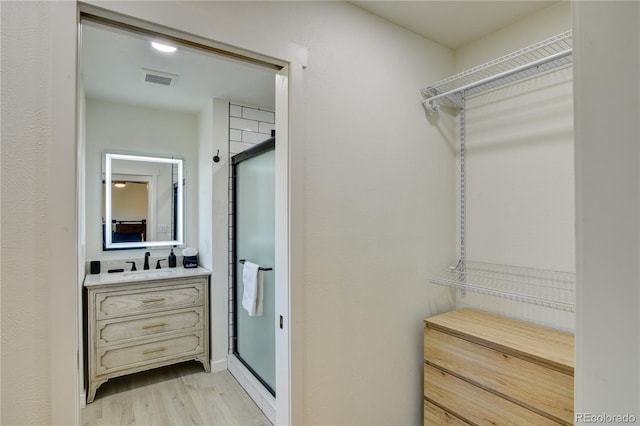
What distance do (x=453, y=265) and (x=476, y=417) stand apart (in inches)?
33.0

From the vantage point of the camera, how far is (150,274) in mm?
2803

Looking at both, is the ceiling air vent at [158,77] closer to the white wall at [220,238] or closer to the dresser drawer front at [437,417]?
the white wall at [220,238]

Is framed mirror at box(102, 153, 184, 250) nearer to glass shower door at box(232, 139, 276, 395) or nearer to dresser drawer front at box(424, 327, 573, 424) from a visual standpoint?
glass shower door at box(232, 139, 276, 395)

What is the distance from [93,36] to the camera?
75.2 inches

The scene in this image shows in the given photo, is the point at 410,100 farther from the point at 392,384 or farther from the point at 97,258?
the point at 97,258

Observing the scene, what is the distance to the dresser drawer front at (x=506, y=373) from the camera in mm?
1237

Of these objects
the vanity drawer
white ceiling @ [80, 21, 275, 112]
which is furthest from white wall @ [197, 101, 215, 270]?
the vanity drawer

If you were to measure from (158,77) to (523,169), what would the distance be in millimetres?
2565

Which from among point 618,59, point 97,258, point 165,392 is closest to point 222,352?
point 165,392

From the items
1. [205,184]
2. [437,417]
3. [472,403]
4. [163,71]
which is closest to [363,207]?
[472,403]

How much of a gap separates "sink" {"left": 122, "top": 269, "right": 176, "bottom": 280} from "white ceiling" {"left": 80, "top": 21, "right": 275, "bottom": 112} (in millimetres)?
1545

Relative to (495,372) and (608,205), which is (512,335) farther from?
(608,205)

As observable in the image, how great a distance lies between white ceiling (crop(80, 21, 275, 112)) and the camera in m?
2.04

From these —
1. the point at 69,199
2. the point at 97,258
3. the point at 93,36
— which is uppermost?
the point at 93,36
